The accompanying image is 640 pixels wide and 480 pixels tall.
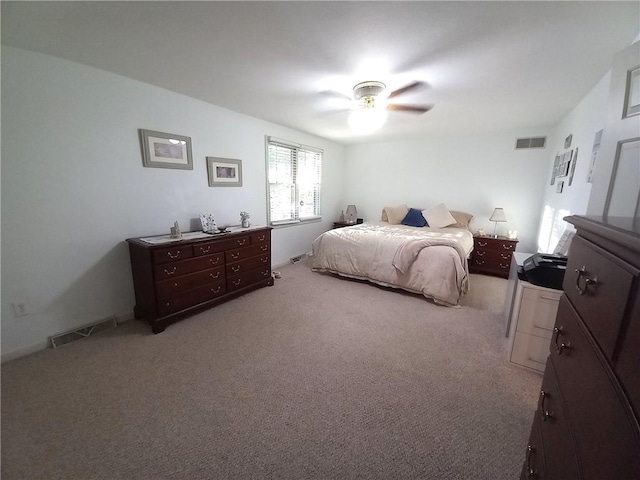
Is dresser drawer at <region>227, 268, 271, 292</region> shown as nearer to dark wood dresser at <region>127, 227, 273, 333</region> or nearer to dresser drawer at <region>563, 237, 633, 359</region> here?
dark wood dresser at <region>127, 227, 273, 333</region>

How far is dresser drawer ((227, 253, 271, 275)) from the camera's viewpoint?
305cm

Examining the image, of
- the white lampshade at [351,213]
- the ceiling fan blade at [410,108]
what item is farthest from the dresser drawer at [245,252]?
the white lampshade at [351,213]

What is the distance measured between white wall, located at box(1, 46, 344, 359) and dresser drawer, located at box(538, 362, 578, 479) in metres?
3.29

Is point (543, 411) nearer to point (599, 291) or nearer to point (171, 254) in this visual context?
point (599, 291)

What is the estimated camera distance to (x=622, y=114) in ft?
4.00

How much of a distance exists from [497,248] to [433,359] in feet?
9.58

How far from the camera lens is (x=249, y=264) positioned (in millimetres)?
3264

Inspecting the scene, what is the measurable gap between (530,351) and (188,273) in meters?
3.13

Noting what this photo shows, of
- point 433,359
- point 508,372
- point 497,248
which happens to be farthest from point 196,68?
point 497,248

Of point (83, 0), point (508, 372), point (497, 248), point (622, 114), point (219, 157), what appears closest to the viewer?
point (622, 114)

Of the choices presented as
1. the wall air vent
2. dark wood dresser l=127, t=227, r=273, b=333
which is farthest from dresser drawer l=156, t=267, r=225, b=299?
the wall air vent

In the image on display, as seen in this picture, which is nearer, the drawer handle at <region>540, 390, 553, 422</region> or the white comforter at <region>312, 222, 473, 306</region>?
the drawer handle at <region>540, 390, 553, 422</region>

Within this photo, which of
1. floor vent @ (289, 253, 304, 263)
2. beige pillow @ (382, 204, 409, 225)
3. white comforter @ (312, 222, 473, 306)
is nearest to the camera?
white comforter @ (312, 222, 473, 306)

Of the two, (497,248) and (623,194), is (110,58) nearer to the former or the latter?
(623,194)
